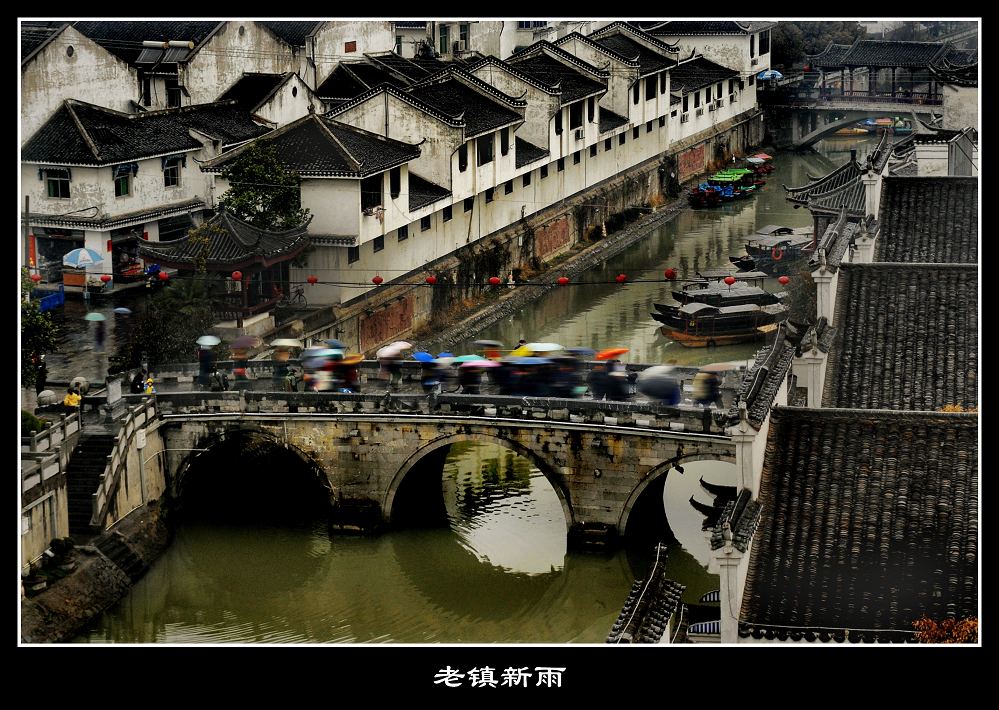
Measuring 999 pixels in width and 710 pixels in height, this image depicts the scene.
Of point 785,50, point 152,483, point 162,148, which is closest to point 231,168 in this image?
point 162,148

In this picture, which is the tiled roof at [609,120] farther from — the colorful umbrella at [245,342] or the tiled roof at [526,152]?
the colorful umbrella at [245,342]

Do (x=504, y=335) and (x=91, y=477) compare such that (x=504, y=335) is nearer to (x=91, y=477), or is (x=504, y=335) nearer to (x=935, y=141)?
(x=935, y=141)

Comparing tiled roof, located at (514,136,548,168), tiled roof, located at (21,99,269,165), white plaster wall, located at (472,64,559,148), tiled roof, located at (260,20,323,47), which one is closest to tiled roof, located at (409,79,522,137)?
tiled roof, located at (514,136,548,168)

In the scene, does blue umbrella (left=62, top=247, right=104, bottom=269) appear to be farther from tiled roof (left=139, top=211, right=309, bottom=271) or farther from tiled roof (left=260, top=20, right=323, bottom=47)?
Answer: tiled roof (left=260, top=20, right=323, bottom=47)

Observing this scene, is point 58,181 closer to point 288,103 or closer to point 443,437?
point 288,103

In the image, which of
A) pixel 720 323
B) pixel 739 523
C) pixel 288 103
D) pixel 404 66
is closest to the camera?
pixel 739 523

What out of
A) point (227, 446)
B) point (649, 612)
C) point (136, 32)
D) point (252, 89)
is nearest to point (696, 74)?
point (252, 89)
